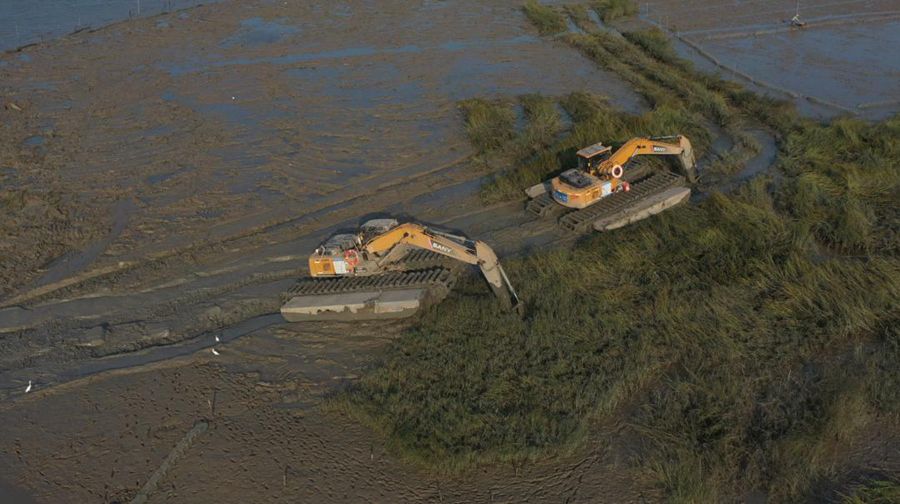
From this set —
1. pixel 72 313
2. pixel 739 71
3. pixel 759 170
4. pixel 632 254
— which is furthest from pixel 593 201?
pixel 739 71

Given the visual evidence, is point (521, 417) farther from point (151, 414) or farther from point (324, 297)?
point (151, 414)

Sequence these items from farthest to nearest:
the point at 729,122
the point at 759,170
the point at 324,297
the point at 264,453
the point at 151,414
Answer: the point at 729,122 → the point at 759,170 → the point at 324,297 → the point at 151,414 → the point at 264,453

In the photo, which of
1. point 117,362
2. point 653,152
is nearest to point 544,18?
point 653,152

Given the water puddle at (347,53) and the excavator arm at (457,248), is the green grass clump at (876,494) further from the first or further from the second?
the water puddle at (347,53)

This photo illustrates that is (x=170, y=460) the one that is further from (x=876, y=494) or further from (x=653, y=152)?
(x=653, y=152)

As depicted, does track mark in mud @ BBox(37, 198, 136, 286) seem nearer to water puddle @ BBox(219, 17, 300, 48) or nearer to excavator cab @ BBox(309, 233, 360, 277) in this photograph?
excavator cab @ BBox(309, 233, 360, 277)

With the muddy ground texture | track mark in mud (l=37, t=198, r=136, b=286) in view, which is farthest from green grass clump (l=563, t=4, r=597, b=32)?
track mark in mud (l=37, t=198, r=136, b=286)
